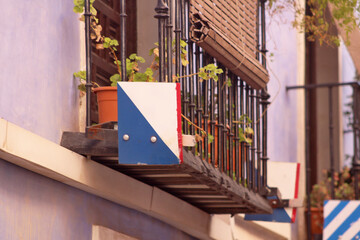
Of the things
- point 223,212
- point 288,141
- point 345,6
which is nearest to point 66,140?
point 223,212

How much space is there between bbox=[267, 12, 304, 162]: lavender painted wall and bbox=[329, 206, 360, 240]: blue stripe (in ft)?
5.03

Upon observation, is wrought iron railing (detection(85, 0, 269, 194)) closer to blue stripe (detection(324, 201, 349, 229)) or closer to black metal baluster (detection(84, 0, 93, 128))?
black metal baluster (detection(84, 0, 93, 128))

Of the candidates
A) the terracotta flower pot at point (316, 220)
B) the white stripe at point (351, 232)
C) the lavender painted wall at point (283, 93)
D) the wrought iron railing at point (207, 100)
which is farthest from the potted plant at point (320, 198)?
the wrought iron railing at point (207, 100)

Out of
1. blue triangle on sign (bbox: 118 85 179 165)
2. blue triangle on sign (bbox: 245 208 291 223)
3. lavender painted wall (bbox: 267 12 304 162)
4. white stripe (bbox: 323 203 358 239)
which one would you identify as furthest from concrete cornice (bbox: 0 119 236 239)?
lavender painted wall (bbox: 267 12 304 162)

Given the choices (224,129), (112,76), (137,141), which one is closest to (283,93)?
(224,129)

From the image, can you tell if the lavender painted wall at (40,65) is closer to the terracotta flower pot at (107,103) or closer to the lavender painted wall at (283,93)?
the terracotta flower pot at (107,103)

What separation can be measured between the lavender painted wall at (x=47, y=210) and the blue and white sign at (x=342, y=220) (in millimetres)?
2801

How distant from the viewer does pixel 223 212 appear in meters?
7.35

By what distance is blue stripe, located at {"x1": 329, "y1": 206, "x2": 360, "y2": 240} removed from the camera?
8.16m

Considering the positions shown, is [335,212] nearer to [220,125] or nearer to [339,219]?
[339,219]

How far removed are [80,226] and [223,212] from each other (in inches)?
88.0

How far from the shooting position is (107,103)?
5.23 m

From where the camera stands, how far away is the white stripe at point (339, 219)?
8.22 meters

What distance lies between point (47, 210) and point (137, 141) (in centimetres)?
79
